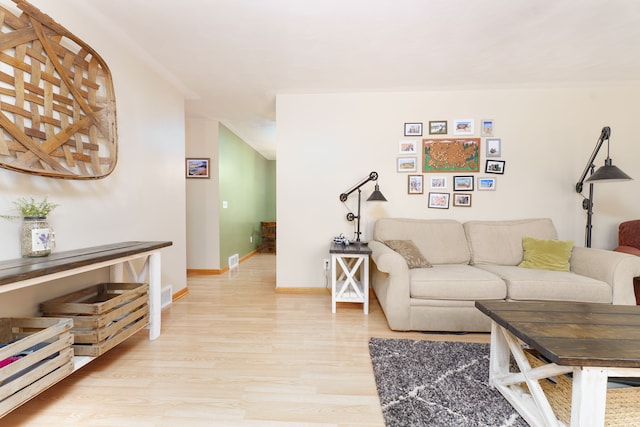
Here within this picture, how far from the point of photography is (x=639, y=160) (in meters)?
2.82

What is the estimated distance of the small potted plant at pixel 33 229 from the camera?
4.43ft

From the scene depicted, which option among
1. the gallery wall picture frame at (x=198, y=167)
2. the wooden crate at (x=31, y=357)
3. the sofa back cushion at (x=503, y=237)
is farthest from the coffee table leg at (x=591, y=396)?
the gallery wall picture frame at (x=198, y=167)

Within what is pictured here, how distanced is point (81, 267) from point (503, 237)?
137 inches

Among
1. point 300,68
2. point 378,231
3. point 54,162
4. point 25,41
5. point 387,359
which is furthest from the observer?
point 378,231

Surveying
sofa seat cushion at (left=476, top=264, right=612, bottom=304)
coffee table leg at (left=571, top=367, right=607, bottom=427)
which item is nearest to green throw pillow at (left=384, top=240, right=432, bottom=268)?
sofa seat cushion at (left=476, top=264, right=612, bottom=304)

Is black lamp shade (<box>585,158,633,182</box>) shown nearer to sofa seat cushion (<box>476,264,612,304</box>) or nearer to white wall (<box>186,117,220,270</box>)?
sofa seat cushion (<box>476,264,612,304</box>)

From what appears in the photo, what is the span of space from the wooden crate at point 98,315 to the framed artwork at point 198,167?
2393mm

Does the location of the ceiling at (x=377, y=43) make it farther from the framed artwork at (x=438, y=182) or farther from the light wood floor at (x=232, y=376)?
the light wood floor at (x=232, y=376)

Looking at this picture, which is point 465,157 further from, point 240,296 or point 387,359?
point 240,296

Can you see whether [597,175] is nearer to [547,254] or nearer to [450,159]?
[547,254]

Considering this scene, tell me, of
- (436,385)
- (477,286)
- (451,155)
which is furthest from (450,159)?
(436,385)

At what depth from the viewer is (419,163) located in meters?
2.99

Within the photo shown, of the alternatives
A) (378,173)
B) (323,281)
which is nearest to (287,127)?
(378,173)

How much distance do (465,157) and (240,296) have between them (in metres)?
3.09
